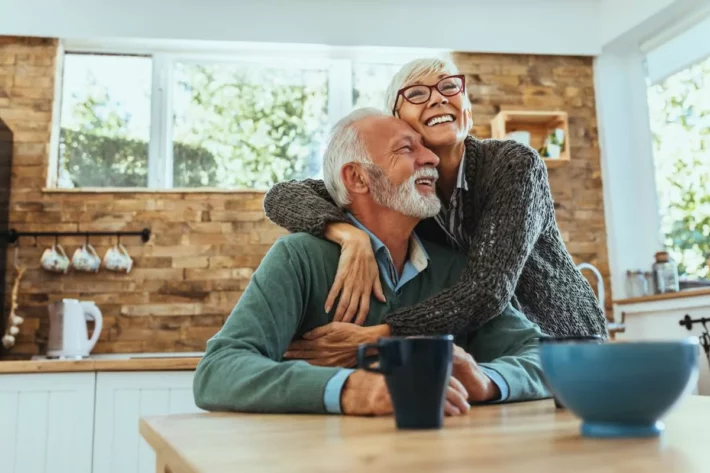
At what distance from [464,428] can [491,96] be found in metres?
3.09

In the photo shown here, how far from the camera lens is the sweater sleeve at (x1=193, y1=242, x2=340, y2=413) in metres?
0.89

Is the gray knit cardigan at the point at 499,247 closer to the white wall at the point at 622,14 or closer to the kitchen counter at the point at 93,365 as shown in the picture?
the kitchen counter at the point at 93,365

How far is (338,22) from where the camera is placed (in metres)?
3.52

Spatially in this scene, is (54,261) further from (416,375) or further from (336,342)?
(416,375)

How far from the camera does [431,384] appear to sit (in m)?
0.69

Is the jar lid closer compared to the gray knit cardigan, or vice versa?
the gray knit cardigan

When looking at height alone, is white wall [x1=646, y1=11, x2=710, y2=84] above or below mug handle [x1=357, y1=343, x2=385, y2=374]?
above

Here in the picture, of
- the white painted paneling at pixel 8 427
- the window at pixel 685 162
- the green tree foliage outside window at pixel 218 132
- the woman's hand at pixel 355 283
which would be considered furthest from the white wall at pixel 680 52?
the white painted paneling at pixel 8 427

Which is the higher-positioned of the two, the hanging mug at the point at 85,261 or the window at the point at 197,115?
the window at the point at 197,115

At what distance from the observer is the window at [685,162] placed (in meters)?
3.26

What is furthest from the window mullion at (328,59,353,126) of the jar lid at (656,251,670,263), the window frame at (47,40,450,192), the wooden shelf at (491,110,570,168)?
the jar lid at (656,251,670,263)

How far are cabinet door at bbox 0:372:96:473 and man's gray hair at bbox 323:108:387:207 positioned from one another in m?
1.43

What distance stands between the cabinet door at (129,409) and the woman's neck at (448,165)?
140cm

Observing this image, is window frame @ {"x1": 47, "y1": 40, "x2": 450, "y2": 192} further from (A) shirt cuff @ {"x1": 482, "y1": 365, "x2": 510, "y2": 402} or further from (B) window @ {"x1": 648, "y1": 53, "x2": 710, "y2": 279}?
(A) shirt cuff @ {"x1": 482, "y1": 365, "x2": 510, "y2": 402}
